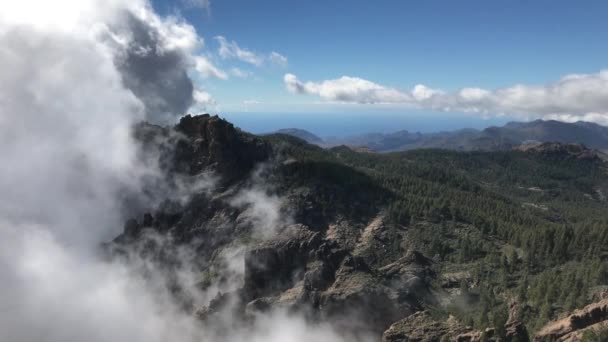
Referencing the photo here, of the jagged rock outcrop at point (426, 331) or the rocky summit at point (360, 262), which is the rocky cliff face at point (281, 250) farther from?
the jagged rock outcrop at point (426, 331)

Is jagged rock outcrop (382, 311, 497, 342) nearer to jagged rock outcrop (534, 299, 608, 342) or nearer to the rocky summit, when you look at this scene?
the rocky summit

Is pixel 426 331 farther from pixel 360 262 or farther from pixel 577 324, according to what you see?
pixel 360 262

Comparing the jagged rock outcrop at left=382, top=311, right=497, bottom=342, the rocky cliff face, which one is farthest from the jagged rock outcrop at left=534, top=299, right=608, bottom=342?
the rocky cliff face

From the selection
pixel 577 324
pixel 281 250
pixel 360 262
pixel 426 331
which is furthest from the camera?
pixel 281 250

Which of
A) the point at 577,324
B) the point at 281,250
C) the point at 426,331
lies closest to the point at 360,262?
the point at 281,250

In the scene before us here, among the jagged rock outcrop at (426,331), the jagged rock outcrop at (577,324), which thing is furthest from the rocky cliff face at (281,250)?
the jagged rock outcrop at (577,324)

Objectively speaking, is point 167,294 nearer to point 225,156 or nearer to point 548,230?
point 225,156

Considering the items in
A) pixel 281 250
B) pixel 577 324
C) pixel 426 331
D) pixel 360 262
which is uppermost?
pixel 577 324

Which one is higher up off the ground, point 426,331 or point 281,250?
point 281,250

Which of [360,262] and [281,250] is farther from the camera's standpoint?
[281,250]

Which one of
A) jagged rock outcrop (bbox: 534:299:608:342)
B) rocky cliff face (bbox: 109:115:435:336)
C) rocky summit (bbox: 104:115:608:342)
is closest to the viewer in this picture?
jagged rock outcrop (bbox: 534:299:608:342)
